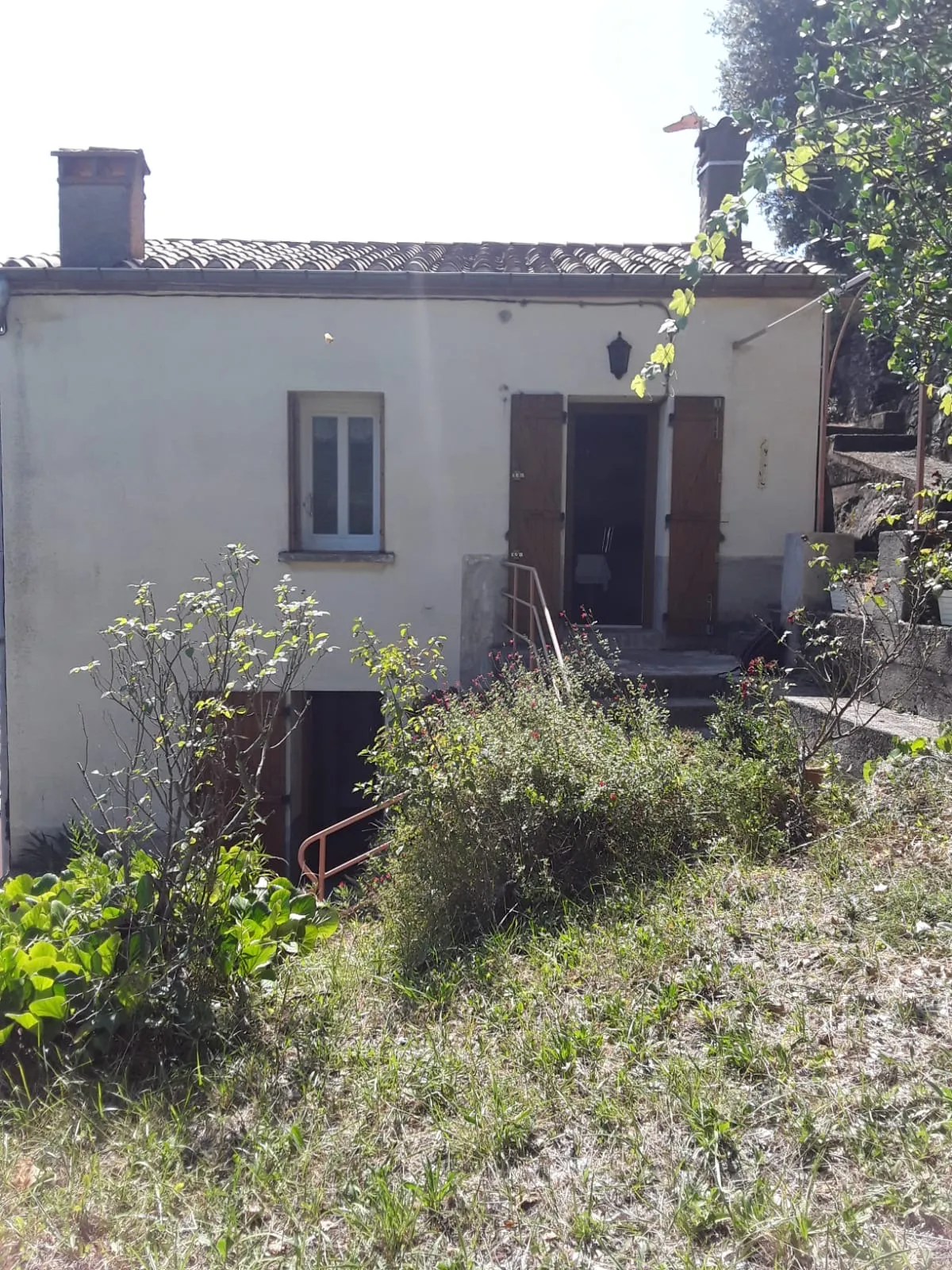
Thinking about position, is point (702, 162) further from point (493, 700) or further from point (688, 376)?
point (493, 700)

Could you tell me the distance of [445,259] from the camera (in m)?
9.03

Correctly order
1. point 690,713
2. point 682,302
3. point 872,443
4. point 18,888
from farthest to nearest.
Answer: point 872,443, point 690,713, point 18,888, point 682,302

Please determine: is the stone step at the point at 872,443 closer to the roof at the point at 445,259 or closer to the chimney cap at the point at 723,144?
the roof at the point at 445,259

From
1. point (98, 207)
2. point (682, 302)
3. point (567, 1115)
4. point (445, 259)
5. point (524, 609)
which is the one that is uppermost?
point (98, 207)

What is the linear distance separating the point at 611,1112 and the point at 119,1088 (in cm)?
168

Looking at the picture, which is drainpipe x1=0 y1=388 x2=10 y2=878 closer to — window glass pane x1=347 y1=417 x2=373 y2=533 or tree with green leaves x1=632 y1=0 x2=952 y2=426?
window glass pane x1=347 y1=417 x2=373 y2=533

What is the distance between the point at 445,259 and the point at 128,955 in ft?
24.3

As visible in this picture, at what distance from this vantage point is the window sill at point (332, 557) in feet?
26.9

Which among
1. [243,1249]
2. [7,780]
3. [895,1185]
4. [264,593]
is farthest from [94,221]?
[895,1185]

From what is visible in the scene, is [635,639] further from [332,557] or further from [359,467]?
[359,467]

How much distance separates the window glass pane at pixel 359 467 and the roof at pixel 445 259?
133cm

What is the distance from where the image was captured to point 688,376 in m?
8.34

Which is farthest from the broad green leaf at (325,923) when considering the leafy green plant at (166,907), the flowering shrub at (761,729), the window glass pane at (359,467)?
the window glass pane at (359,467)

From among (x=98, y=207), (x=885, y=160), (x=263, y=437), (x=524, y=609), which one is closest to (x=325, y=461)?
(x=263, y=437)
